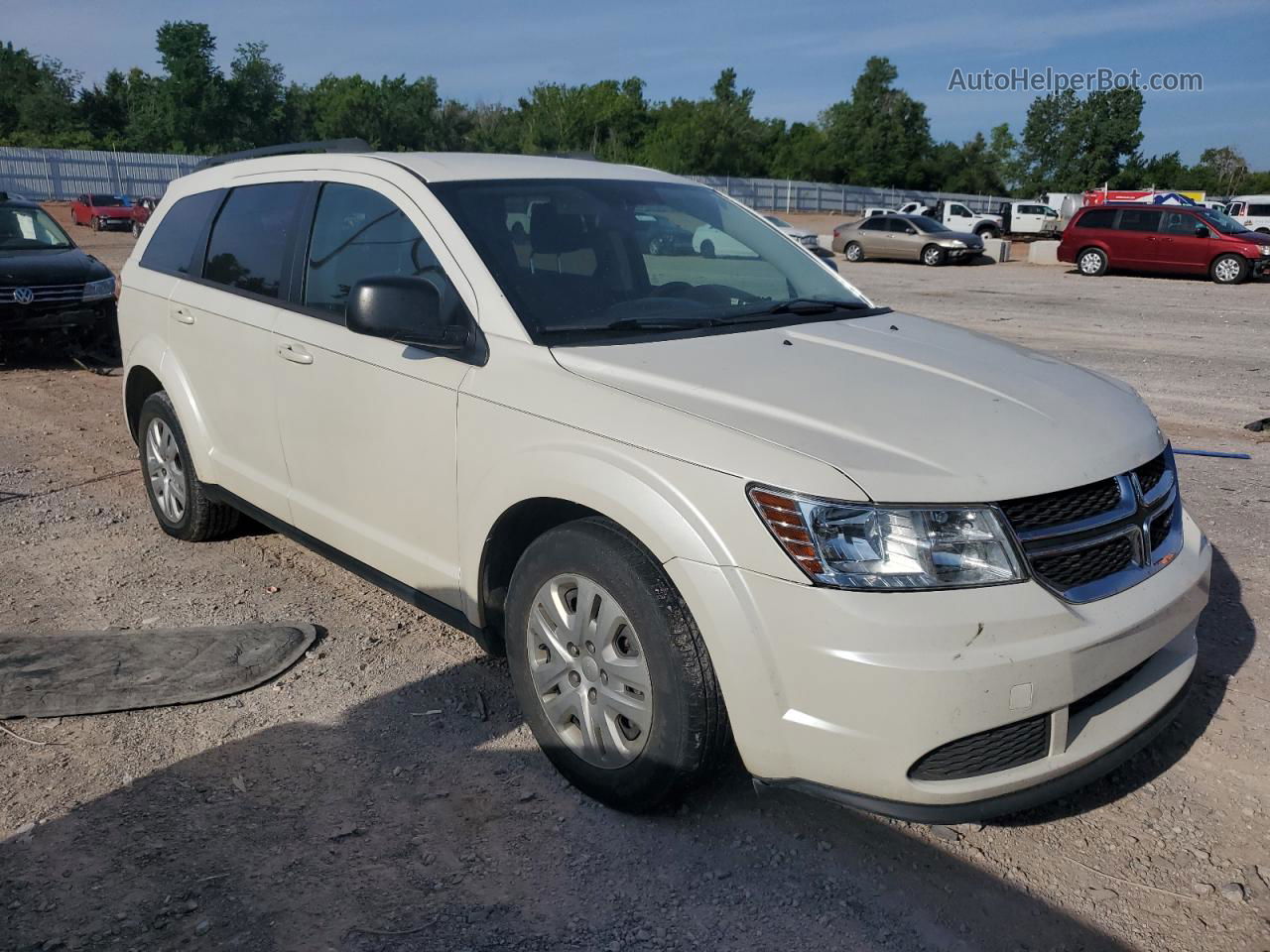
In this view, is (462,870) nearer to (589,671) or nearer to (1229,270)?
(589,671)

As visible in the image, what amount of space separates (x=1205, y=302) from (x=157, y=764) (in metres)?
21.2

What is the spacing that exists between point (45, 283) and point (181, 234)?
6402 millimetres

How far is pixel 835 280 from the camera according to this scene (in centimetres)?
446

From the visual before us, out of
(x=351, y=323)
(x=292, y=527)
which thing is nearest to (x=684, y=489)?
(x=351, y=323)

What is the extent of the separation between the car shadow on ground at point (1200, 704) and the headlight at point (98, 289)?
10.4 metres

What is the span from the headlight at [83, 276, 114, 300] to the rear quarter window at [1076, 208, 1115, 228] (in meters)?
24.1

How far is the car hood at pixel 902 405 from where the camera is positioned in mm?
2619

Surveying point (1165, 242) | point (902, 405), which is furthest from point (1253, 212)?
point (902, 405)

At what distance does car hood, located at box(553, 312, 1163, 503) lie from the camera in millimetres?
2619

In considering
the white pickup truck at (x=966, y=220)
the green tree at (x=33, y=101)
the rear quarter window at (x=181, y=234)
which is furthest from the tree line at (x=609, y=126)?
the rear quarter window at (x=181, y=234)

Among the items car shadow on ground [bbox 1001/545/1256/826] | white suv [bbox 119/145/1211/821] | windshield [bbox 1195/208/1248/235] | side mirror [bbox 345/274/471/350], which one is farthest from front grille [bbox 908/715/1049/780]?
windshield [bbox 1195/208/1248/235]

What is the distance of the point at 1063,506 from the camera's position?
2.70 metres

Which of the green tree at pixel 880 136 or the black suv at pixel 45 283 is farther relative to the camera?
the green tree at pixel 880 136

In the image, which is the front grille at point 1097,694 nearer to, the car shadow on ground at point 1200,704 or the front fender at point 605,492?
the car shadow on ground at point 1200,704
